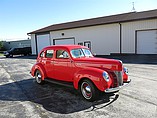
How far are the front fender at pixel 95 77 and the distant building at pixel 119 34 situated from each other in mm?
13066

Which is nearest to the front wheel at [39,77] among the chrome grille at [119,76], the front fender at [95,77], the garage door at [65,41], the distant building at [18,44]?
the front fender at [95,77]

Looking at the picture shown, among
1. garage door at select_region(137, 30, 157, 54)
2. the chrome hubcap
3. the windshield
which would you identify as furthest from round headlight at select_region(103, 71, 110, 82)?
garage door at select_region(137, 30, 157, 54)

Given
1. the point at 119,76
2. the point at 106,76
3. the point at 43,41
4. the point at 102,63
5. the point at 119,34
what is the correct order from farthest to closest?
the point at 43,41, the point at 119,34, the point at 102,63, the point at 119,76, the point at 106,76

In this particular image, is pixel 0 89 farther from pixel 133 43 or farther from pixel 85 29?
pixel 85 29

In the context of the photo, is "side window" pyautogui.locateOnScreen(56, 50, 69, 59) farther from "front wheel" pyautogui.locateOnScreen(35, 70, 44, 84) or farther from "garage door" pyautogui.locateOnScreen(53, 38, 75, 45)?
"garage door" pyautogui.locateOnScreen(53, 38, 75, 45)

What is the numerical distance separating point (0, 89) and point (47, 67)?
7.17 ft

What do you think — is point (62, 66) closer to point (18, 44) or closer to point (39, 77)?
point (39, 77)

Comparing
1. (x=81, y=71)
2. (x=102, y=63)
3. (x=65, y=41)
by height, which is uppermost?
(x=65, y=41)

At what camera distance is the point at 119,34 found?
1805 centimetres

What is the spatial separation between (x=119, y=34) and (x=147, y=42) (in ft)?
10.3

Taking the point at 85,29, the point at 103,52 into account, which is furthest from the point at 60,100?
the point at 85,29

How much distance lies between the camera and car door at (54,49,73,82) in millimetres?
5852

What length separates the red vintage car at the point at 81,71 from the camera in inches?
187

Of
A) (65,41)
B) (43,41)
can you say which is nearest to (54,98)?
(65,41)
